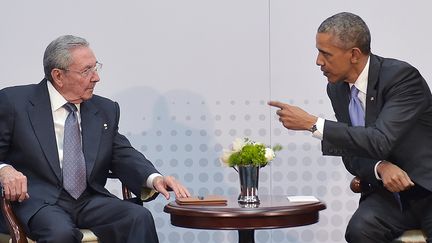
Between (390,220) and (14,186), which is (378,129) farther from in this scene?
(14,186)

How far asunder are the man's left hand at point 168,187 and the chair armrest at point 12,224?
2.22 feet

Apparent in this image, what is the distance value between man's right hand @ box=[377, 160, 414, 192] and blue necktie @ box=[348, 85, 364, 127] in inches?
12.0

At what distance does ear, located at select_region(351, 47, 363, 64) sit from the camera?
436cm

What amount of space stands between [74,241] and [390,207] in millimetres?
1468

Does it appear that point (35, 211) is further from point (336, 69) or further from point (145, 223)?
point (336, 69)

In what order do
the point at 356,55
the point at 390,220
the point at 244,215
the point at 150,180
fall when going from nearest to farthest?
the point at 244,215 < the point at 390,220 < the point at 356,55 < the point at 150,180

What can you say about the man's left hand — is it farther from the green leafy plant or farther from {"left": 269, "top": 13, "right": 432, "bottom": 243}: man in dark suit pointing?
{"left": 269, "top": 13, "right": 432, "bottom": 243}: man in dark suit pointing

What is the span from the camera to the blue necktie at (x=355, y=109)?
4.41m

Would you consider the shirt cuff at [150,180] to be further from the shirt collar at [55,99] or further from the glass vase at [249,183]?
the shirt collar at [55,99]

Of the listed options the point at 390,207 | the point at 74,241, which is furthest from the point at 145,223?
the point at 390,207

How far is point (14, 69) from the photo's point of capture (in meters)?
5.68

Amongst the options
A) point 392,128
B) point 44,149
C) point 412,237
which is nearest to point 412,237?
point 412,237

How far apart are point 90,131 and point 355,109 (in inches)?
51.2

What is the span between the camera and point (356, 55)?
172 inches
